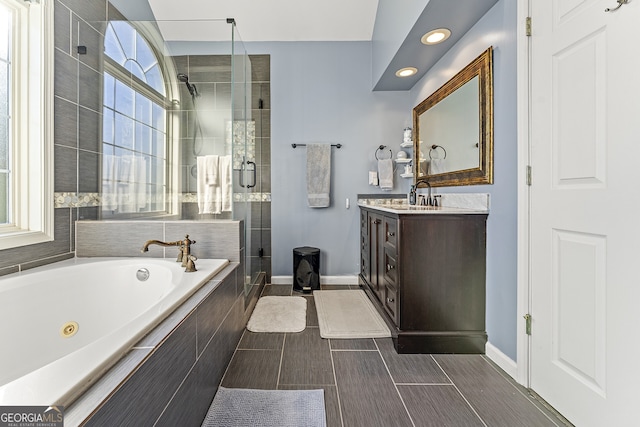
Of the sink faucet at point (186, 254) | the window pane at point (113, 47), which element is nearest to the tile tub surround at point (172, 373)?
the sink faucet at point (186, 254)

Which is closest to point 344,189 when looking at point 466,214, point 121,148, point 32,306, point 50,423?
point 466,214

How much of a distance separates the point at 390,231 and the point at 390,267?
253mm

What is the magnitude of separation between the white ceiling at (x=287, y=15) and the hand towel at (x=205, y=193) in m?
1.73

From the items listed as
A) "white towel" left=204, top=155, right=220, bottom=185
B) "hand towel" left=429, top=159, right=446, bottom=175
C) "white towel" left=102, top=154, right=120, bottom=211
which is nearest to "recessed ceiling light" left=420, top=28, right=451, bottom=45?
"hand towel" left=429, top=159, right=446, bottom=175

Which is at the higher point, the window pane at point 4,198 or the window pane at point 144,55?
the window pane at point 144,55

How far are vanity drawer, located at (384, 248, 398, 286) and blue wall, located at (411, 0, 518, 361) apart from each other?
0.55m

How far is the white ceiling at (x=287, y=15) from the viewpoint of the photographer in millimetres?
2951

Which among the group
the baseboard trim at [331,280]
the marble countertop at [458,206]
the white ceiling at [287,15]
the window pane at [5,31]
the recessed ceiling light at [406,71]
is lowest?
the baseboard trim at [331,280]

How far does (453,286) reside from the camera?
71.2 inches

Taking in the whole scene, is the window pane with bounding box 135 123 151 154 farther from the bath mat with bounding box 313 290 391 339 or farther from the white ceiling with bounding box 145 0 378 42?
the bath mat with bounding box 313 290 391 339

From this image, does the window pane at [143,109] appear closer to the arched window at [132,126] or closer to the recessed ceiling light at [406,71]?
the arched window at [132,126]

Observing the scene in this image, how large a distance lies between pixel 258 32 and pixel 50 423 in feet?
11.4

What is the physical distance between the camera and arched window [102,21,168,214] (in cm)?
210
